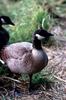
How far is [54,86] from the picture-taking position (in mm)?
4535

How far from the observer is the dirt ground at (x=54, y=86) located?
429cm

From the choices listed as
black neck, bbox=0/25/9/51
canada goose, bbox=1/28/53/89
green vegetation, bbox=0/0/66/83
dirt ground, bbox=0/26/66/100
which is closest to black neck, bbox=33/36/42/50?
canada goose, bbox=1/28/53/89

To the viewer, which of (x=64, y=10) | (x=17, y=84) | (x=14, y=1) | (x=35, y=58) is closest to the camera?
(x=35, y=58)

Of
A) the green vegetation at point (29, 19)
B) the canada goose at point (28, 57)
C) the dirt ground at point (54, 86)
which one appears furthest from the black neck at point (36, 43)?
the green vegetation at point (29, 19)

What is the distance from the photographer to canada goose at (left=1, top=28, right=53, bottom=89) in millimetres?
4082

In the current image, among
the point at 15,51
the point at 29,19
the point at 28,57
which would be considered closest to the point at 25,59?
the point at 28,57

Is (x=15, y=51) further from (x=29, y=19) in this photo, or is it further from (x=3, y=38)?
(x=29, y=19)

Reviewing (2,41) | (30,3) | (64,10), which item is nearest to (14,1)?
(64,10)

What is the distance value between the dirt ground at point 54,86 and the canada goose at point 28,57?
30 centimetres

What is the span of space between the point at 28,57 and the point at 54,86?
2.10 ft

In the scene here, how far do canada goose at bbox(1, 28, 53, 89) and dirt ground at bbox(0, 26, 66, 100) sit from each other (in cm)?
30

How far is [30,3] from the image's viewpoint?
653 cm

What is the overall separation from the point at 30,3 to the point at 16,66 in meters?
2.59

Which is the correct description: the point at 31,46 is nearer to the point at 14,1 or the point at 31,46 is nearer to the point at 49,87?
the point at 49,87
